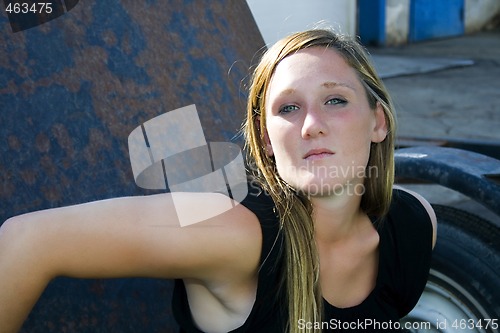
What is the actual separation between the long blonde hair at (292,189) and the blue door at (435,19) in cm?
950

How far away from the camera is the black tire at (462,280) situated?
1.92m

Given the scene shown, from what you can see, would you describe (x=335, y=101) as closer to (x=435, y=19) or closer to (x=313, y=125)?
(x=313, y=125)

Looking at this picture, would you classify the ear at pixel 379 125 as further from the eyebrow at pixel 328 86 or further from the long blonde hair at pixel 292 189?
the eyebrow at pixel 328 86

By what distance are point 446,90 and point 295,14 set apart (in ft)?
6.22

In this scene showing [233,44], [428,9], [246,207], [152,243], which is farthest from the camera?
[428,9]

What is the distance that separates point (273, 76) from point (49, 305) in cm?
66

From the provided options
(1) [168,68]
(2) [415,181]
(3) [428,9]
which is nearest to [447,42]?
(3) [428,9]

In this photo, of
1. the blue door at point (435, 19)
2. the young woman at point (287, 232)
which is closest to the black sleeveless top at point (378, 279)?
the young woman at point (287, 232)

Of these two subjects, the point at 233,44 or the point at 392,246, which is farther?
the point at 233,44

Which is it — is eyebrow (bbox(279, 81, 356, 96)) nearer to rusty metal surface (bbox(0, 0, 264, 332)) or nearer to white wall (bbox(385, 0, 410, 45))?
rusty metal surface (bbox(0, 0, 264, 332))

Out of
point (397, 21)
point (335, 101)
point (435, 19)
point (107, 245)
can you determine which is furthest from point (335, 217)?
point (435, 19)

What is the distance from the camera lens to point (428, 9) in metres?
11.1

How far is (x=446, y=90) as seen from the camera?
7.49 m

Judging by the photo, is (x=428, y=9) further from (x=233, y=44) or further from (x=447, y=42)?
(x=233, y=44)
